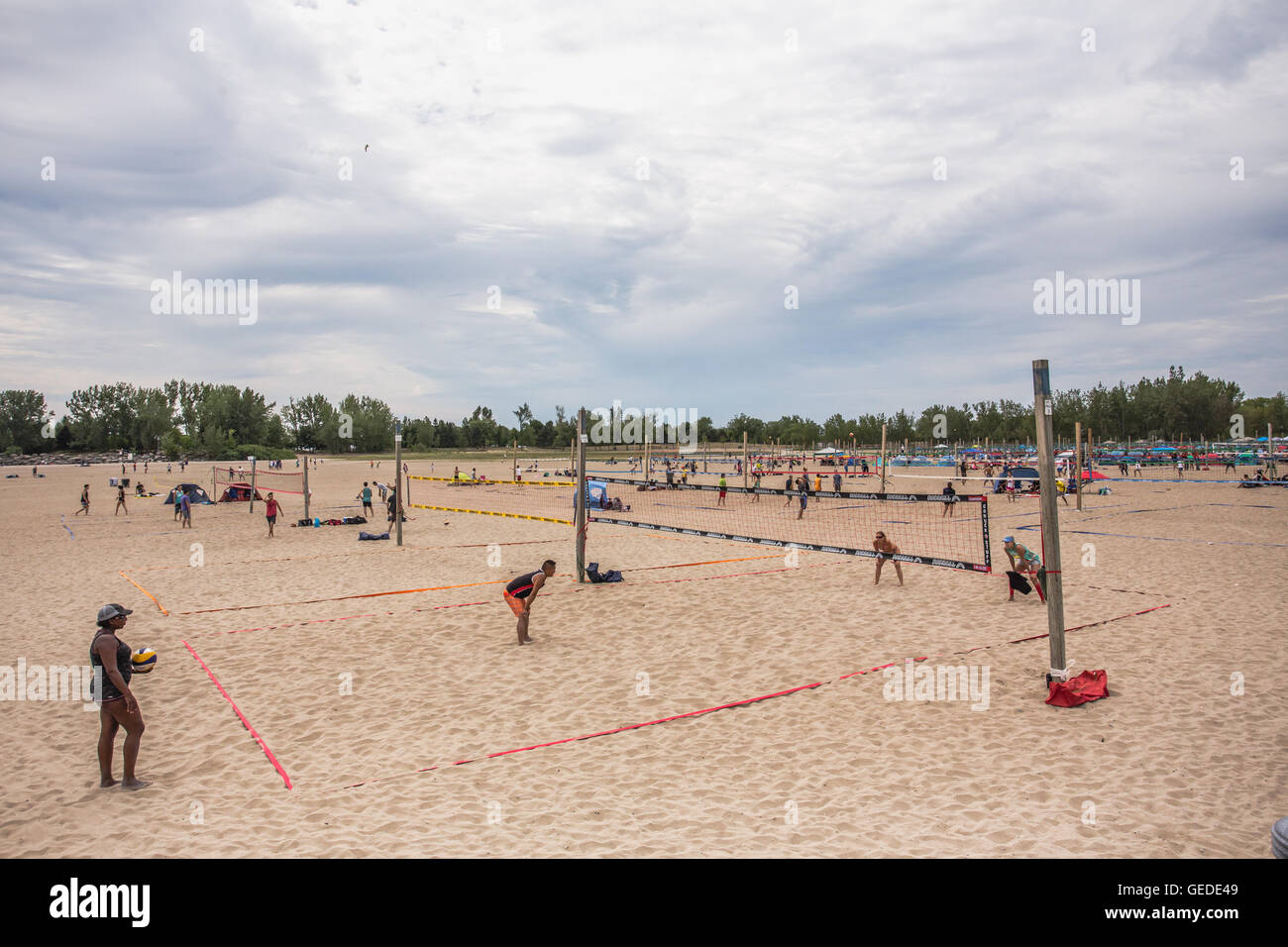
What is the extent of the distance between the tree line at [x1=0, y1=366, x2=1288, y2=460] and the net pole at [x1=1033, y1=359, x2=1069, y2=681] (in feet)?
279

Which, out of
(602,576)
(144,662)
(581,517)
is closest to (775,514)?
(602,576)

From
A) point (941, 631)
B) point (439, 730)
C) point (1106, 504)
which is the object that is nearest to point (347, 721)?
point (439, 730)

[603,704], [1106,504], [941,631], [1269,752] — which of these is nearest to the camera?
[1269,752]

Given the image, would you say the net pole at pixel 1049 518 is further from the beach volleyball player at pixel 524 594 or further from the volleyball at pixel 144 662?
the volleyball at pixel 144 662

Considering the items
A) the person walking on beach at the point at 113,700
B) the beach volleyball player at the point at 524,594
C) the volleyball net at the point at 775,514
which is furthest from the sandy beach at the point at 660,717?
the volleyball net at the point at 775,514

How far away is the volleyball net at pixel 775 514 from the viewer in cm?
1659

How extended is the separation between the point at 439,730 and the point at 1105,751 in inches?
235

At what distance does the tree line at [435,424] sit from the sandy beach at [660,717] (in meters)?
81.2

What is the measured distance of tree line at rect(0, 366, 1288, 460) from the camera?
344 feet

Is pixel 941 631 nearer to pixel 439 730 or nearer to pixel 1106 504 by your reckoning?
pixel 439 730

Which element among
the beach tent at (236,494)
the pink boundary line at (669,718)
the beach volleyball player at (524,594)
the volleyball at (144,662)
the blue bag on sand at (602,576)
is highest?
the beach tent at (236,494)
